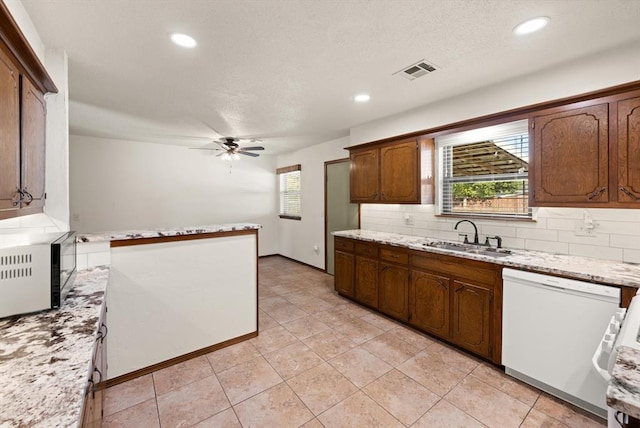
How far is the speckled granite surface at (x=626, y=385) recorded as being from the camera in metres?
0.68

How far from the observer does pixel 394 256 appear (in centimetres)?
318

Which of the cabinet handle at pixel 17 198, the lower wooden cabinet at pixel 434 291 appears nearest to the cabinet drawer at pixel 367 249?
the lower wooden cabinet at pixel 434 291

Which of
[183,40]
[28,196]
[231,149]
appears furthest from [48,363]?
[231,149]

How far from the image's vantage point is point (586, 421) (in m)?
1.82

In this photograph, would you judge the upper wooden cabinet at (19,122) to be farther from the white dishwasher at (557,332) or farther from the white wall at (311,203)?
the white wall at (311,203)

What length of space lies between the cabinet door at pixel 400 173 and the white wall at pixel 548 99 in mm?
290

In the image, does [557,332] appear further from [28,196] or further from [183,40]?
[28,196]

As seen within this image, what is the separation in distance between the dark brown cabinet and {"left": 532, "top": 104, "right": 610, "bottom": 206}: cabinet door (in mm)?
69

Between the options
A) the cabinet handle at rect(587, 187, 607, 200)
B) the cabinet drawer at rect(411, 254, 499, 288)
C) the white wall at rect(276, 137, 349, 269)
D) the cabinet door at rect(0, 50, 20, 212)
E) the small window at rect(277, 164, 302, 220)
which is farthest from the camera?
the small window at rect(277, 164, 302, 220)

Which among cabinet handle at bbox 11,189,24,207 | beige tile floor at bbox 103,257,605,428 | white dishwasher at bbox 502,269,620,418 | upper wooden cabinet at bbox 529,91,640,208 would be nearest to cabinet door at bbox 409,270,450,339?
beige tile floor at bbox 103,257,605,428

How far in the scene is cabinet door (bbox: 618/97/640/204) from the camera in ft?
6.18

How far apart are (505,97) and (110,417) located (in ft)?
13.3

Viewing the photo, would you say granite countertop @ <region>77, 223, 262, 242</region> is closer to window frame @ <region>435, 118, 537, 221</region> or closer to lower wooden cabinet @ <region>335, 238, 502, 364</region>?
lower wooden cabinet @ <region>335, 238, 502, 364</region>

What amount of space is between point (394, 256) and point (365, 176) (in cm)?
123
